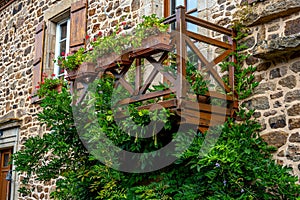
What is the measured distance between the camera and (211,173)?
4289 millimetres

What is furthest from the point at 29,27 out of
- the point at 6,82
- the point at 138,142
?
the point at 138,142

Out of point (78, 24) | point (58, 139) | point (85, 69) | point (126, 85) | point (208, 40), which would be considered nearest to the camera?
point (208, 40)

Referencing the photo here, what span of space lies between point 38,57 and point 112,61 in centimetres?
372

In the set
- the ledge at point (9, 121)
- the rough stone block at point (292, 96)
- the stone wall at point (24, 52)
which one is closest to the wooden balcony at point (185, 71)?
the rough stone block at point (292, 96)

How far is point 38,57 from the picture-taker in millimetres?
8445

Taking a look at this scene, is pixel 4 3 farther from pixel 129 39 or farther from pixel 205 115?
pixel 205 115

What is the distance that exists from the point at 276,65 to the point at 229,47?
598mm

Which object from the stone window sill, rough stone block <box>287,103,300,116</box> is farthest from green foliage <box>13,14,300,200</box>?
the stone window sill

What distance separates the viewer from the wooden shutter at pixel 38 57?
8328 mm

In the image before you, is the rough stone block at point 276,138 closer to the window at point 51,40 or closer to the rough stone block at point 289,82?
the rough stone block at point 289,82

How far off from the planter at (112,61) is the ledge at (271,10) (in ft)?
4.64

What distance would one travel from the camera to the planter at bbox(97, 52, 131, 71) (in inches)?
198

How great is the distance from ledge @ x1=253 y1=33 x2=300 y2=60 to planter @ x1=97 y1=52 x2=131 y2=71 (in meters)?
1.42

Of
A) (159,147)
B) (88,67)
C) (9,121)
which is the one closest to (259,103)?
(159,147)
